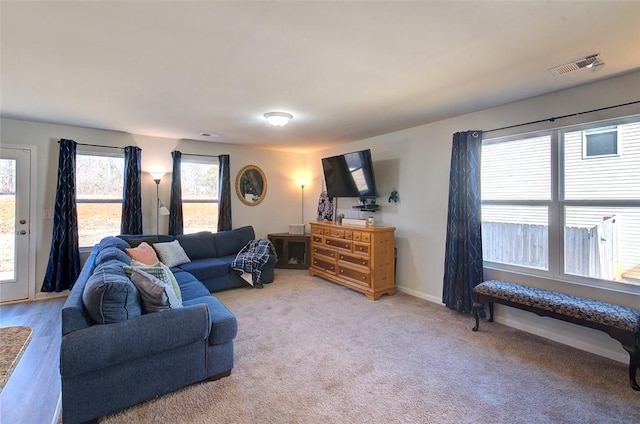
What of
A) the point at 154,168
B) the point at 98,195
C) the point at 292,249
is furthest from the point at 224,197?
the point at 98,195

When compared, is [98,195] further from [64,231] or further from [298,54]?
[298,54]

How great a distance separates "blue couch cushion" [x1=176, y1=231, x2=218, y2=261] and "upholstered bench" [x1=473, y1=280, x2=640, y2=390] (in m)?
3.91

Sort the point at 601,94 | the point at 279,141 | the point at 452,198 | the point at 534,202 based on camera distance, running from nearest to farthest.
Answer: the point at 601,94, the point at 534,202, the point at 452,198, the point at 279,141

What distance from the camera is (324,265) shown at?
505cm

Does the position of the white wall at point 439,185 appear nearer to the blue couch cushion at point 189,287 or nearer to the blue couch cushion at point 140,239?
the blue couch cushion at point 189,287

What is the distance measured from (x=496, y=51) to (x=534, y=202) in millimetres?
1781

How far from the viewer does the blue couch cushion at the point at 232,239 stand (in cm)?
506

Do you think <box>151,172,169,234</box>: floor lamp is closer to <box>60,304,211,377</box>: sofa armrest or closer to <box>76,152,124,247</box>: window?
<box>76,152,124,247</box>: window

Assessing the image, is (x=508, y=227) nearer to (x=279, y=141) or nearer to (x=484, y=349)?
(x=484, y=349)

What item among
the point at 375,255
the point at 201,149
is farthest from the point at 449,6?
the point at 201,149

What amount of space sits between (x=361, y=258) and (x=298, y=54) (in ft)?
9.49

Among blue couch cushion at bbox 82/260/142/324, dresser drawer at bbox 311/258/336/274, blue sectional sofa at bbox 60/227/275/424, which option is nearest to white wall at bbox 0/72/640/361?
dresser drawer at bbox 311/258/336/274

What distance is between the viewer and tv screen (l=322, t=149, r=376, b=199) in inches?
175

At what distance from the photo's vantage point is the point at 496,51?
2098 mm
